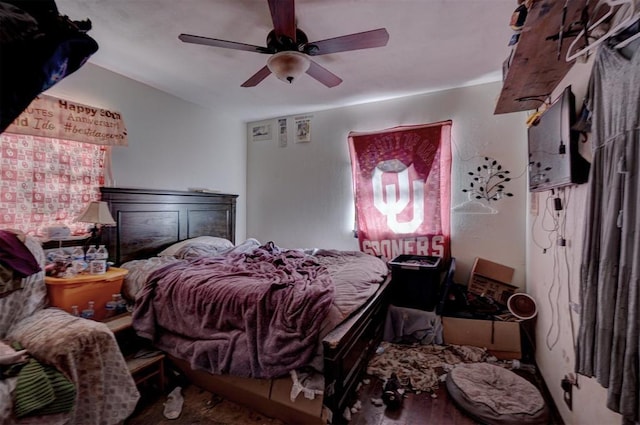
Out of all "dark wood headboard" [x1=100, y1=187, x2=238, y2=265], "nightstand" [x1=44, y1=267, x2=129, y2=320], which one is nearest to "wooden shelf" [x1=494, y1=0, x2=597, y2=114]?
"nightstand" [x1=44, y1=267, x2=129, y2=320]

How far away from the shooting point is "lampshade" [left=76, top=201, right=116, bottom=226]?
2.15 metres

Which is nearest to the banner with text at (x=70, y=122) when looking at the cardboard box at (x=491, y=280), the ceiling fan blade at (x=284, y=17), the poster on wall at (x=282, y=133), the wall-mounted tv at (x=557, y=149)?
the ceiling fan blade at (x=284, y=17)

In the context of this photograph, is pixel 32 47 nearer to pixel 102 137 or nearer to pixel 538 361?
pixel 102 137

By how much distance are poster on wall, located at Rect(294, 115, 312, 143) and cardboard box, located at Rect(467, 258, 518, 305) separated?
2.67 meters

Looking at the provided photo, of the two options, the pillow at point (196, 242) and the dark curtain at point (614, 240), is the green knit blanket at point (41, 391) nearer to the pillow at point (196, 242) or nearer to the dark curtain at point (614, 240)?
the pillow at point (196, 242)

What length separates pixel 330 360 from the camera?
1.39 metres

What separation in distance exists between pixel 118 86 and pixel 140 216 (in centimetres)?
131

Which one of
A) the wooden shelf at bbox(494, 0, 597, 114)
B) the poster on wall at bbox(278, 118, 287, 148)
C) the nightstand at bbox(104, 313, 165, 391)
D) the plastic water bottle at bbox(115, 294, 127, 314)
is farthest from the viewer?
the poster on wall at bbox(278, 118, 287, 148)

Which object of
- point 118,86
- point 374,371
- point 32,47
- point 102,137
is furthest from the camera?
point 118,86

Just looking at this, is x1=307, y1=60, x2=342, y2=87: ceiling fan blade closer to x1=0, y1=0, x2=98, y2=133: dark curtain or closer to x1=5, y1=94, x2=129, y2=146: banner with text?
x1=0, y1=0, x2=98, y2=133: dark curtain

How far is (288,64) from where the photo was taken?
187cm

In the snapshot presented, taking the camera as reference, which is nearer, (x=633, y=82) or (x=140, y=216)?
(x=633, y=82)

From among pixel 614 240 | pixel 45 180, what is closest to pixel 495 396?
pixel 614 240

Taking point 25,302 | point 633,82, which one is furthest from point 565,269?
point 25,302
